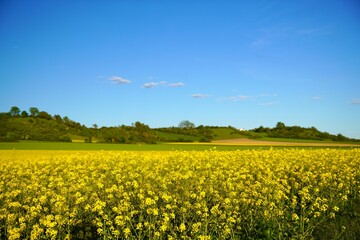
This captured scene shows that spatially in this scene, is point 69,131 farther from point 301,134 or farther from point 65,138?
point 301,134

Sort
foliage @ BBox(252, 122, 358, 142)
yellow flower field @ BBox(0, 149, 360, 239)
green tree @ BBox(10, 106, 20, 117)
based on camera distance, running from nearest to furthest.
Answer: yellow flower field @ BBox(0, 149, 360, 239), green tree @ BBox(10, 106, 20, 117), foliage @ BBox(252, 122, 358, 142)

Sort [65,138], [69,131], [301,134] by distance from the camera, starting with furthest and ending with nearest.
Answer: [301,134] < [69,131] < [65,138]

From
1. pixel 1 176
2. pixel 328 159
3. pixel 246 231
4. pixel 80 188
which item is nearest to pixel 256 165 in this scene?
pixel 328 159

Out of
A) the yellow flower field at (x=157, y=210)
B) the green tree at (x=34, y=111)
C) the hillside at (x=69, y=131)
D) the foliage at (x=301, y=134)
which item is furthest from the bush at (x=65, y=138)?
the foliage at (x=301, y=134)

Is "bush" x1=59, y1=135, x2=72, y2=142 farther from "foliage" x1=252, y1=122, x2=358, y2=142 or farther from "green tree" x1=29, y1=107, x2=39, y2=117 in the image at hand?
"foliage" x1=252, y1=122, x2=358, y2=142

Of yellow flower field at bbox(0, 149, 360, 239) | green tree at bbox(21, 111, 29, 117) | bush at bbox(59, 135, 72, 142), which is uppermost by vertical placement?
green tree at bbox(21, 111, 29, 117)

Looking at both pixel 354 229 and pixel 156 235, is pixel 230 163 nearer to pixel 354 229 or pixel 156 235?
pixel 354 229

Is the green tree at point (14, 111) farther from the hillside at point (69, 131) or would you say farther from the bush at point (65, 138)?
the bush at point (65, 138)

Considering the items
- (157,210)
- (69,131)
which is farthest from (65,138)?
(157,210)

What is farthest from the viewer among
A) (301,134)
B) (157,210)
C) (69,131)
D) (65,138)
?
(301,134)

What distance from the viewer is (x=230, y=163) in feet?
53.2

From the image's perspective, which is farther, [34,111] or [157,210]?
[34,111]

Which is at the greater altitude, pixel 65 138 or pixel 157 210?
pixel 65 138

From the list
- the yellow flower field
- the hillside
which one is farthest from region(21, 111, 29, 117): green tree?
the yellow flower field
